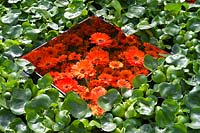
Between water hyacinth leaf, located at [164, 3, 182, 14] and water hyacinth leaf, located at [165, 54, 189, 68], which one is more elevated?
water hyacinth leaf, located at [164, 3, 182, 14]

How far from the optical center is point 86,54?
1645 millimetres

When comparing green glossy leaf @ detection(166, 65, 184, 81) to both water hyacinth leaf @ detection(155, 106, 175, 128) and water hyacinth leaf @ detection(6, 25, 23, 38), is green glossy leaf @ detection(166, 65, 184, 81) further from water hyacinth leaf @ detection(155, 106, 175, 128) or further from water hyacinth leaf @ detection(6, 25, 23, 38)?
water hyacinth leaf @ detection(6, 25, 23, 38)

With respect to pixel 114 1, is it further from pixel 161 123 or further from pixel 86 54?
pixel 161 123

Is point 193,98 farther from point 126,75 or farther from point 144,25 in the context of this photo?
point 144,25

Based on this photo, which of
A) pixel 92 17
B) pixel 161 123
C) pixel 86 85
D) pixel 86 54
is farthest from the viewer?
pixel 92 17

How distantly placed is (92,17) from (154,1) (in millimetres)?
236

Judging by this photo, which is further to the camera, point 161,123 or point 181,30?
point 181,30

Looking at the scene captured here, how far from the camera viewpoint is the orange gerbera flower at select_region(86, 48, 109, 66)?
1.59 meters

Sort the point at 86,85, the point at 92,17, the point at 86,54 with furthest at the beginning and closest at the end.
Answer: the point at 92,17
the point at 86,54
the point at 86,85

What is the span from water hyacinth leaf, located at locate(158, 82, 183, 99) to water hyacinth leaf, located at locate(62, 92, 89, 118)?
224 millimetres

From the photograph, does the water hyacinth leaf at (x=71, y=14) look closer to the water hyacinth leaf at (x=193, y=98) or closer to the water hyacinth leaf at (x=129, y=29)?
the water hyacinth leaf at (x=129, y=29)

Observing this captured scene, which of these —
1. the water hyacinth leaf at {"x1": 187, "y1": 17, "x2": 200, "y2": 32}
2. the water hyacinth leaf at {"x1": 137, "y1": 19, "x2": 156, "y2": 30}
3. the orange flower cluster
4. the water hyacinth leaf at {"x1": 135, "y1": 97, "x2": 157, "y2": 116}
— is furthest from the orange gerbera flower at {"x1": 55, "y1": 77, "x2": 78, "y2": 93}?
the water hyacinth leaf at {"x1": 187, "y1": 17, "x2": 200, "y2": 32}

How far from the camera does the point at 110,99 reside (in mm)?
1424

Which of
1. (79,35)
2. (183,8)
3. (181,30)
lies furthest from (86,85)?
(183,8)
